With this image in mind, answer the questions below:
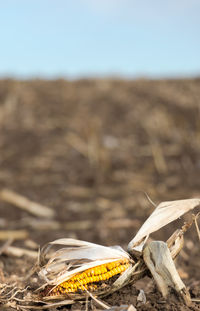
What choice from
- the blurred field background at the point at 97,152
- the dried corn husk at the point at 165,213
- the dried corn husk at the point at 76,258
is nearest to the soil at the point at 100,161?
the blurred field background at the point at 97,152

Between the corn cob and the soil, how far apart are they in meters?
0.09

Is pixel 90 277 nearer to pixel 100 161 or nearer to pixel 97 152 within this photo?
pixel 100 161

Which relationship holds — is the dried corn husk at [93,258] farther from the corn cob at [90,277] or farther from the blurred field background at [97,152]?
the blurred field background at [97,152]

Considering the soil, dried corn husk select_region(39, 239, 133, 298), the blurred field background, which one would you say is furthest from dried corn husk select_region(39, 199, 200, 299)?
the blurred field background

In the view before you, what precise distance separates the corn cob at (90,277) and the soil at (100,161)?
0.09m

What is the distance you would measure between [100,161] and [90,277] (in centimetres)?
577

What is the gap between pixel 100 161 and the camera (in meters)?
7.86

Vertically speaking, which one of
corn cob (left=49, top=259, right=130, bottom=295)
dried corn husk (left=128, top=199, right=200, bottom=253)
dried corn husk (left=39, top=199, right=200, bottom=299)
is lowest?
corn cob (left=49, top=259, right=130, bottom=295)

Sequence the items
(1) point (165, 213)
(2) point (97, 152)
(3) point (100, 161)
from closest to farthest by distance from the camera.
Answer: (1) point (165, 213), (3) point (100, 161), (2) point (97, 152)

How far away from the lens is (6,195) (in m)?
6.47

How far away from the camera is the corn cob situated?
210cm

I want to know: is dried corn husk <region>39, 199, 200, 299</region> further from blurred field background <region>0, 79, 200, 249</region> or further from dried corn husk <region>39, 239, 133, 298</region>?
blurred field background <region>0, 79, 200, 249</region>

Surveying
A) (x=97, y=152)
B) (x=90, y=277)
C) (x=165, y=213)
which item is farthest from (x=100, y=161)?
(x=90, y=277)

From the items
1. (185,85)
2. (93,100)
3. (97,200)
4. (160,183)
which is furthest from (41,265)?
(185,85)
